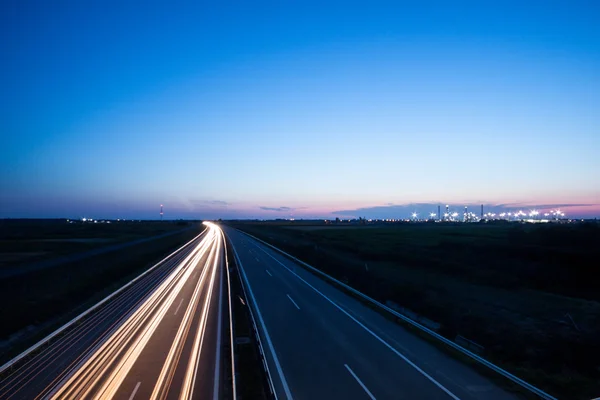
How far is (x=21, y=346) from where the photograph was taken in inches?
697

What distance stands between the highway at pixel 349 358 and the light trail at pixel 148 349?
9.77 ft

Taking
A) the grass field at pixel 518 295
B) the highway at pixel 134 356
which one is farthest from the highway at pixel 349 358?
the grass field at pixel 518 295

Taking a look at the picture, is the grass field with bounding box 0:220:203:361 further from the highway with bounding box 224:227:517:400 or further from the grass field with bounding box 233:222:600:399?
the grass field with bounding box 233:222:600:399

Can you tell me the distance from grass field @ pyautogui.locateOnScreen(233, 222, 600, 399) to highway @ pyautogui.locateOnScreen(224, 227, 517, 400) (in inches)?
106

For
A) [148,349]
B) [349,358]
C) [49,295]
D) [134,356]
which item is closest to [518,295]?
[349,358]

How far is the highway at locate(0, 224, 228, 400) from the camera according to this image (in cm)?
1241

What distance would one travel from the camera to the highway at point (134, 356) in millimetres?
12414

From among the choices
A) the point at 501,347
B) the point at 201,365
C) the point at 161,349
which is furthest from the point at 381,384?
the point at 161,349

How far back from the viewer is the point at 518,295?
3094cm

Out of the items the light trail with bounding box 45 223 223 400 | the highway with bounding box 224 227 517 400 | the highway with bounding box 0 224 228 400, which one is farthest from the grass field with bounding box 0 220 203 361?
the highway with bounding box 224 227 517 400

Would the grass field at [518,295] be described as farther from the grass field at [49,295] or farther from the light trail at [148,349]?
the grass field at [49,295]

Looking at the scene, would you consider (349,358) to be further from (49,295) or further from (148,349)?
(49,295)

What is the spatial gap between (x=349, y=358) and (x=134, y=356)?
838 cm

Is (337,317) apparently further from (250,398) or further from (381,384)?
(250,398)
